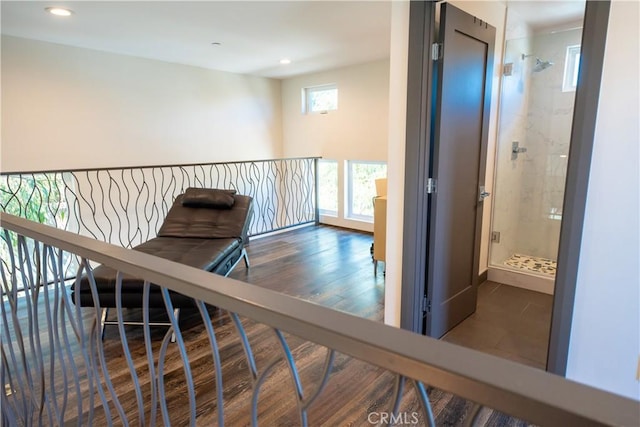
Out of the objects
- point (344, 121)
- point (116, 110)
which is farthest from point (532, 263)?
point (116, 110)

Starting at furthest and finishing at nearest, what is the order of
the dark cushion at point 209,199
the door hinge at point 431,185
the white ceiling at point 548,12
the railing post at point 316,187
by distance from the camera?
the railing post at point 316,187, the dark cushion at point 209,199, the white ceiling at point 548,12, the door hinge at point 431,185

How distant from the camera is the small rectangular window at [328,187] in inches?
235

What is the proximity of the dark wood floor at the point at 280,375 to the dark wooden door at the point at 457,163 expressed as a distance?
24.3 inches

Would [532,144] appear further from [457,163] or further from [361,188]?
[361,188]

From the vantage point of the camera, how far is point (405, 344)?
0.52m

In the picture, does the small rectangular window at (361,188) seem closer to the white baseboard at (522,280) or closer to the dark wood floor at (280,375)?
the dark wood floor at (280,375)

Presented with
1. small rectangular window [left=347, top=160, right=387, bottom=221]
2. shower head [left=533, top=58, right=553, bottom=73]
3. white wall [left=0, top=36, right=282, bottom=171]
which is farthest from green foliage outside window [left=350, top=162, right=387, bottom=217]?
shower head [left=533, top=58, right=553, bottom=73]

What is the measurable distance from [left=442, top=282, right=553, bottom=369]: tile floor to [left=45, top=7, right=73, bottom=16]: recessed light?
383cm

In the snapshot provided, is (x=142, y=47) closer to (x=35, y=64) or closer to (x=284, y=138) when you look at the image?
(x=35, y=64)

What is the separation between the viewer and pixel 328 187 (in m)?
6.10

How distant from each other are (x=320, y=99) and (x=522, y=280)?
3.96 metres

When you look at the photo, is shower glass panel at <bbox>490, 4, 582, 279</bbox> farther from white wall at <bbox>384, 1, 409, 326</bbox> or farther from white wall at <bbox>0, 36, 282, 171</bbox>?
white wall at <bbox>0, 36, 282, 171</bbox>

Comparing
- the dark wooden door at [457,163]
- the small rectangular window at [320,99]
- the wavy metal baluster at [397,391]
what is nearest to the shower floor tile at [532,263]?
→ the dark wooden door at [457,163]

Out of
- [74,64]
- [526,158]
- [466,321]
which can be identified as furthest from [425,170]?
[74,64]
